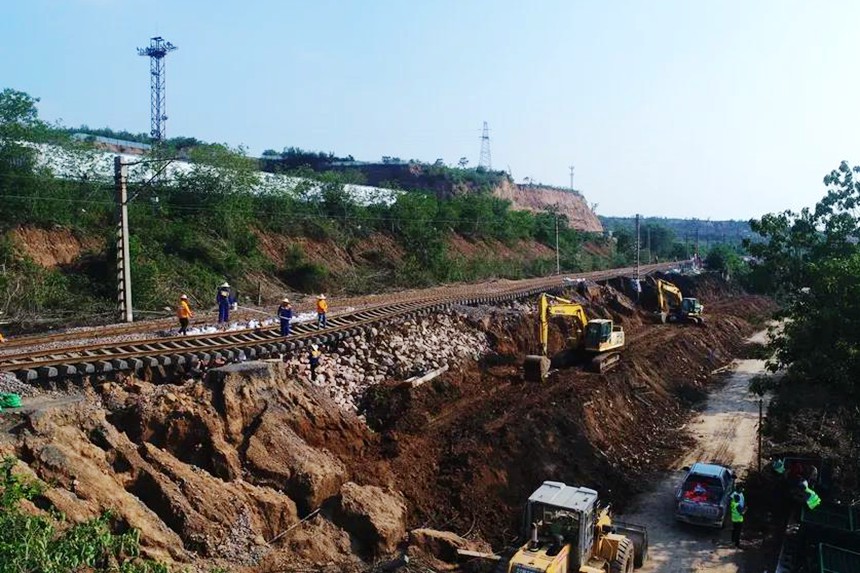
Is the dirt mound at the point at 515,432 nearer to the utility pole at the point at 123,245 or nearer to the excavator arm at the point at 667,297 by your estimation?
the utility pole at the point at 123,245

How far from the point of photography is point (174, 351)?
54.5 ft

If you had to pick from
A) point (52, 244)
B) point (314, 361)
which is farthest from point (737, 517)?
point (52, 244)

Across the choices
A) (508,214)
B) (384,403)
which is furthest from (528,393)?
(508,214)

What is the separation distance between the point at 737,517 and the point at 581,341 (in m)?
12.7

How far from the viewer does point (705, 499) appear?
15781 mm

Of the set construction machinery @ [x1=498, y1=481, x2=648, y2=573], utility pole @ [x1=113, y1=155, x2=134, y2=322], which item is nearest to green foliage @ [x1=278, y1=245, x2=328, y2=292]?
utility pole @ [x1=113, y1=155, x2=134, y2=322]

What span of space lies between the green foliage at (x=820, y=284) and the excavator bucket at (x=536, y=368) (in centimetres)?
766

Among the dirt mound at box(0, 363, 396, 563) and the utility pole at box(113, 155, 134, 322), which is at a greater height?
the utility pole at box(113, 155, 134, 322)

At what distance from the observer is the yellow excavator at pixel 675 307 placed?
42.2 metres

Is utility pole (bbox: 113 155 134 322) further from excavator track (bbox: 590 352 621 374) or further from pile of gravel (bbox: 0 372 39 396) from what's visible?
excavator track (bbox: 590 352 621 374)

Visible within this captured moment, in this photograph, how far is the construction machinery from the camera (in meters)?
10.8

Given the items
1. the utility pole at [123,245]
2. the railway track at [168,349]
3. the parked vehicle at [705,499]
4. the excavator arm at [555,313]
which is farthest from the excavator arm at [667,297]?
the utility pole at [123,245]

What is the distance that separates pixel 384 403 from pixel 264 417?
5.25m

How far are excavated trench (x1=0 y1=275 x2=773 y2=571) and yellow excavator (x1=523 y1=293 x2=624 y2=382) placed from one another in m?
0.76
